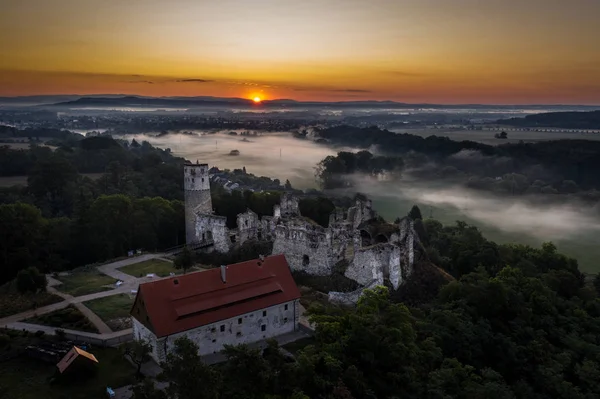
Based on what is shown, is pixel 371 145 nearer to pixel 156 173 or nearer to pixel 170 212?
pixel 156 173

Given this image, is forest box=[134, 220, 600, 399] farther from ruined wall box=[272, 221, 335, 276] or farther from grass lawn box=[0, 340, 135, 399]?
ruined wall box=[272, 221, 335, 276]

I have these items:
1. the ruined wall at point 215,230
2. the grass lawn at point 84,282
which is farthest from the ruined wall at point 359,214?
the grass lawn at point 84,282

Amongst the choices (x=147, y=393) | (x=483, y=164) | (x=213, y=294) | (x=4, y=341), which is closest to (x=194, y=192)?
(x=213, y=294)

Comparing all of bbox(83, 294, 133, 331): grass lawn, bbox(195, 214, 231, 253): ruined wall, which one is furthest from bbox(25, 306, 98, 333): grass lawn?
bbox(195, 214, 231, 253): ruined wall

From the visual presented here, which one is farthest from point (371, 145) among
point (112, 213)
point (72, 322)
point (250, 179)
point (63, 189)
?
point (72, 322)

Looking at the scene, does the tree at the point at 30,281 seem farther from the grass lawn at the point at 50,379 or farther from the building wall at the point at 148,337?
the building wall at the point at 148,337

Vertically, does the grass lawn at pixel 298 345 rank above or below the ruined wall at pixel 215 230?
below

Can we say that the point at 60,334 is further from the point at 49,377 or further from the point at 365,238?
the point at 365,238

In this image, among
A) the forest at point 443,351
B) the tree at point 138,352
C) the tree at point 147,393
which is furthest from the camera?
the tree at point 138,352
